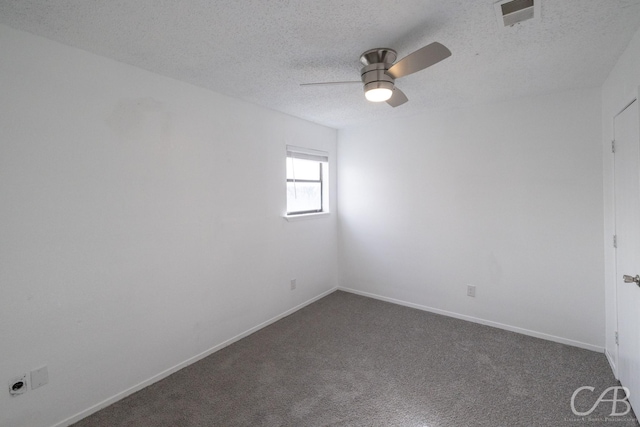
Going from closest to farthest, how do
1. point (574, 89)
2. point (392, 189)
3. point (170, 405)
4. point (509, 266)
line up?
point (170, 405)
point (574, 89)
point (509, 266)
point (392, 189)

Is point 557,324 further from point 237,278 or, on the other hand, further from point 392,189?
point 237,278

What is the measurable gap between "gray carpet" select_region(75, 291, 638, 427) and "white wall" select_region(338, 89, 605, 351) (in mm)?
406

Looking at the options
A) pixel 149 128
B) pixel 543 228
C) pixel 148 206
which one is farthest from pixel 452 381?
pixel 149 128

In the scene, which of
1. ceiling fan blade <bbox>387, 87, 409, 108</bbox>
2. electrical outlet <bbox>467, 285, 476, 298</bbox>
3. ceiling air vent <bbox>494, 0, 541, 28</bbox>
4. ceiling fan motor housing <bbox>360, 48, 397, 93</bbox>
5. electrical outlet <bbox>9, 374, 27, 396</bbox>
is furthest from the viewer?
electrical outlet <bbox>467, 285, 476, 298</bbox>

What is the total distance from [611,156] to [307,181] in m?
2.96

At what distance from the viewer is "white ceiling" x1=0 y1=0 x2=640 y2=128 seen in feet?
A: 5.08

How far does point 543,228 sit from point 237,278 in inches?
119

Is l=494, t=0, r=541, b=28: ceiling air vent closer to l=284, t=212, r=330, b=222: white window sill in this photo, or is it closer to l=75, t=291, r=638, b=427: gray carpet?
l=75, t=291, r=638, b=427: gray carpet

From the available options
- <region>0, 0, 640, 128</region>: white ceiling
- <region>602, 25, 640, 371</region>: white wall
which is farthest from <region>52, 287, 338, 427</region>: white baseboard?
<region>602, 25, 640, 371</region>: white wall

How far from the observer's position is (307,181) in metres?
4.00

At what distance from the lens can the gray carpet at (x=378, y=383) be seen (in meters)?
1.94

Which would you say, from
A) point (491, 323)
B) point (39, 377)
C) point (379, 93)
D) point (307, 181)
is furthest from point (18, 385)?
point (491, 323)

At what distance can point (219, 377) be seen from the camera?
2381mm

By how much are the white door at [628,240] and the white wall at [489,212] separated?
477 millimetres
